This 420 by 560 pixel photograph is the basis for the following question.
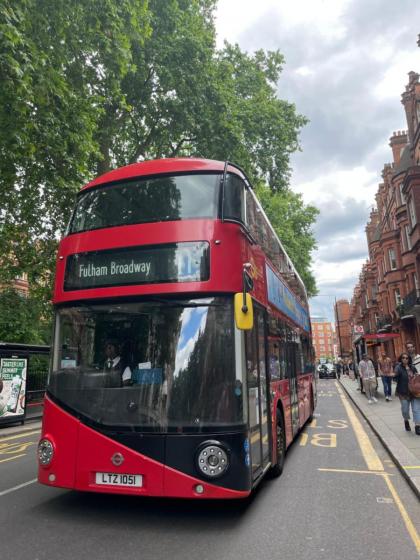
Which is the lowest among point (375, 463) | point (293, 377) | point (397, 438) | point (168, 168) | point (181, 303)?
point (375, 463)

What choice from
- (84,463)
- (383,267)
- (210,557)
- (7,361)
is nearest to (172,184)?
(84,463)

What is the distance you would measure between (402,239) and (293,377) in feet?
87.6

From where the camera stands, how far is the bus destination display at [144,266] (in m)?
4.84

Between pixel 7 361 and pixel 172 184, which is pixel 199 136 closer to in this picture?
pixel 7 361

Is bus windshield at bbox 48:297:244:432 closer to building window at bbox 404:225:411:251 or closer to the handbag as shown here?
A: the handbag

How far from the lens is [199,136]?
62.3 ft

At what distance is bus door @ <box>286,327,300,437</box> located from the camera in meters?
8.38

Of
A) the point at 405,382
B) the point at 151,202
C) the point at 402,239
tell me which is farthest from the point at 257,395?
the point at 402,239

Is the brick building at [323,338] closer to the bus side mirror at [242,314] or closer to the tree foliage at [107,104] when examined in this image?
the tree foliage at [107,104]

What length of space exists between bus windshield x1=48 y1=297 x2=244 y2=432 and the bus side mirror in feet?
0.67

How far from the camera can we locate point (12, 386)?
1448 centimetres

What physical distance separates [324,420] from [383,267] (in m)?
30.6

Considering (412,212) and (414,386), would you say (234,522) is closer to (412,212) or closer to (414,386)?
(414,386)

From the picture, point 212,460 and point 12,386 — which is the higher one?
point 12,386
